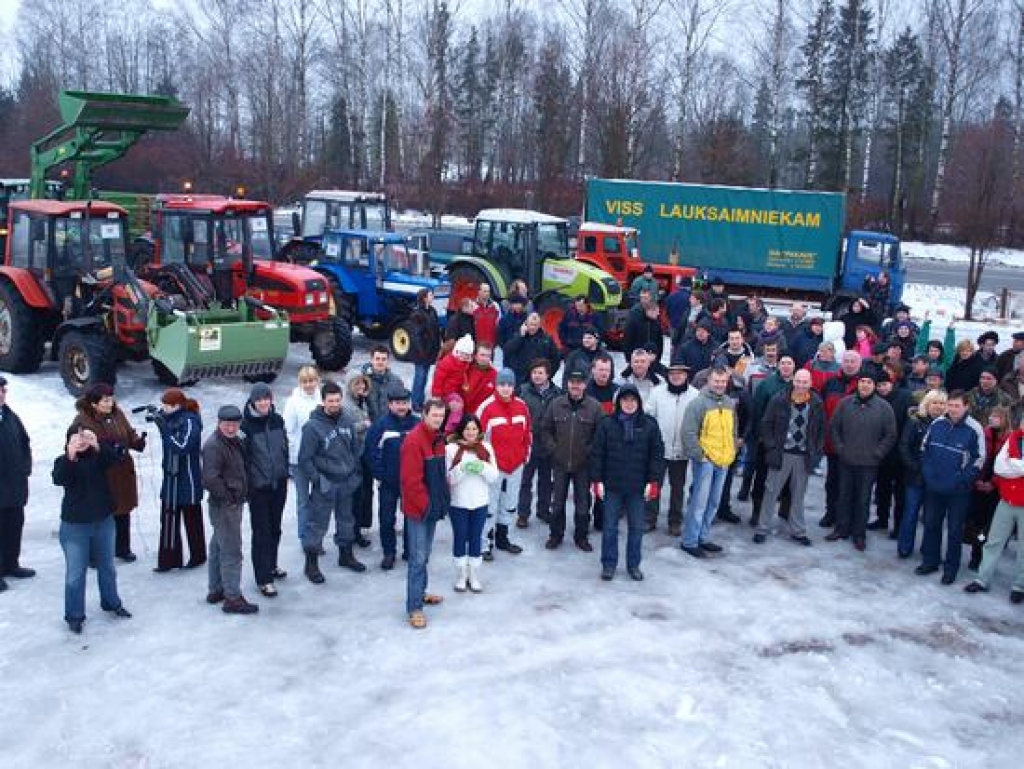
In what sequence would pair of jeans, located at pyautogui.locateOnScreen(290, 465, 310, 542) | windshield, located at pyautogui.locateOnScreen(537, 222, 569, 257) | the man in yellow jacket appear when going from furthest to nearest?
windshield, located at pyautogui.locateOnScreen(537, 222, 569, 257) → the man in yellow jacket → pair of jeans, located at pyautogui.locateOnScreen(290, 465, 310, 542)

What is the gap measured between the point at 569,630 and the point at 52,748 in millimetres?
3079

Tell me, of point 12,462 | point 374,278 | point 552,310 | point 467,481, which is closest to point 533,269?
point 552,310

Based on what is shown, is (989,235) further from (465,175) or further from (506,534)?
(465,175)

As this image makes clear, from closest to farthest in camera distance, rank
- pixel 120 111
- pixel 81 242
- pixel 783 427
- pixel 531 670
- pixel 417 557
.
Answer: pixel 531 670, pixel 417 557, pixel 783 427, pixel 81 242, pixel 120 111

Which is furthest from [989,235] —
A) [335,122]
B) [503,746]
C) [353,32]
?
[335,122]

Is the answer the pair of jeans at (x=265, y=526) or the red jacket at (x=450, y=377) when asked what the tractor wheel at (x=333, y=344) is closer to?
the red jacket at (x=450, y=377)

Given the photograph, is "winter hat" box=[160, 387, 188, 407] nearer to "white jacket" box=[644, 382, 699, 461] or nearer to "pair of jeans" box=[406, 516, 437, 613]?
"pair of jeans" box=[406, 516, 437, 613]

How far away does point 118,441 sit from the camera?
662 centimetres

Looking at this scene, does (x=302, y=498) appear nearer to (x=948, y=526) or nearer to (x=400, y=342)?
(x=948, y=526)

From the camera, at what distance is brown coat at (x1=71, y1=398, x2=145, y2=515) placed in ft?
21.3

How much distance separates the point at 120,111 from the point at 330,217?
13.7 feet

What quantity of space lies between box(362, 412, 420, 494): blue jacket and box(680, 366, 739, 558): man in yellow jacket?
224 cm

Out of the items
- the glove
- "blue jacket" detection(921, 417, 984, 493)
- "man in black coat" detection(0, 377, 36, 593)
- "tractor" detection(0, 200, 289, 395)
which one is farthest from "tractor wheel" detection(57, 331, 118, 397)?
"blue jacket" detection(921, 417, 984, 493)

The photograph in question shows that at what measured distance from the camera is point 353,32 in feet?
122
